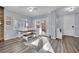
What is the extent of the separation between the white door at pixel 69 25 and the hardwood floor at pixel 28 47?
0.16 m

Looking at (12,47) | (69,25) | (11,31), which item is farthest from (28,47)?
(69,25)

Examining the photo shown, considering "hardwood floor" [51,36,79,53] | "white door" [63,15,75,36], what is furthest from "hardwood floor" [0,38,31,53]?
"white door" [63,15,75,36]

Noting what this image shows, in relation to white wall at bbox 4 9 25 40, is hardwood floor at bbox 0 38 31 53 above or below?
below

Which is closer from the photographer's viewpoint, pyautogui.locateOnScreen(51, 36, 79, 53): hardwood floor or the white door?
pyautogui.locateOnScreen(51, 36, 79, 53): hardwood floor

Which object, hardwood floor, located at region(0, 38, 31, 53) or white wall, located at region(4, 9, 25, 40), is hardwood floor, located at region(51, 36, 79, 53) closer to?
hardwood floor, located at region(0, 38, 31, 53)

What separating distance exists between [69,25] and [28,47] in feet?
3.19

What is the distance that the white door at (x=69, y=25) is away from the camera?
6.53 feet

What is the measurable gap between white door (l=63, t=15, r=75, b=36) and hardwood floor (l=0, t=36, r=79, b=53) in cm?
16

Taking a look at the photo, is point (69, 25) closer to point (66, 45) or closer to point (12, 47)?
point (66, 45)

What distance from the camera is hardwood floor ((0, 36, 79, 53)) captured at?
1856 millimetres

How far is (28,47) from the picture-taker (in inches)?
75.5

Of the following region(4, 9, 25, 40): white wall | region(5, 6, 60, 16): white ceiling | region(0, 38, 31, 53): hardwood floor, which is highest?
region(5, 6, 60, 16): white ceiling
